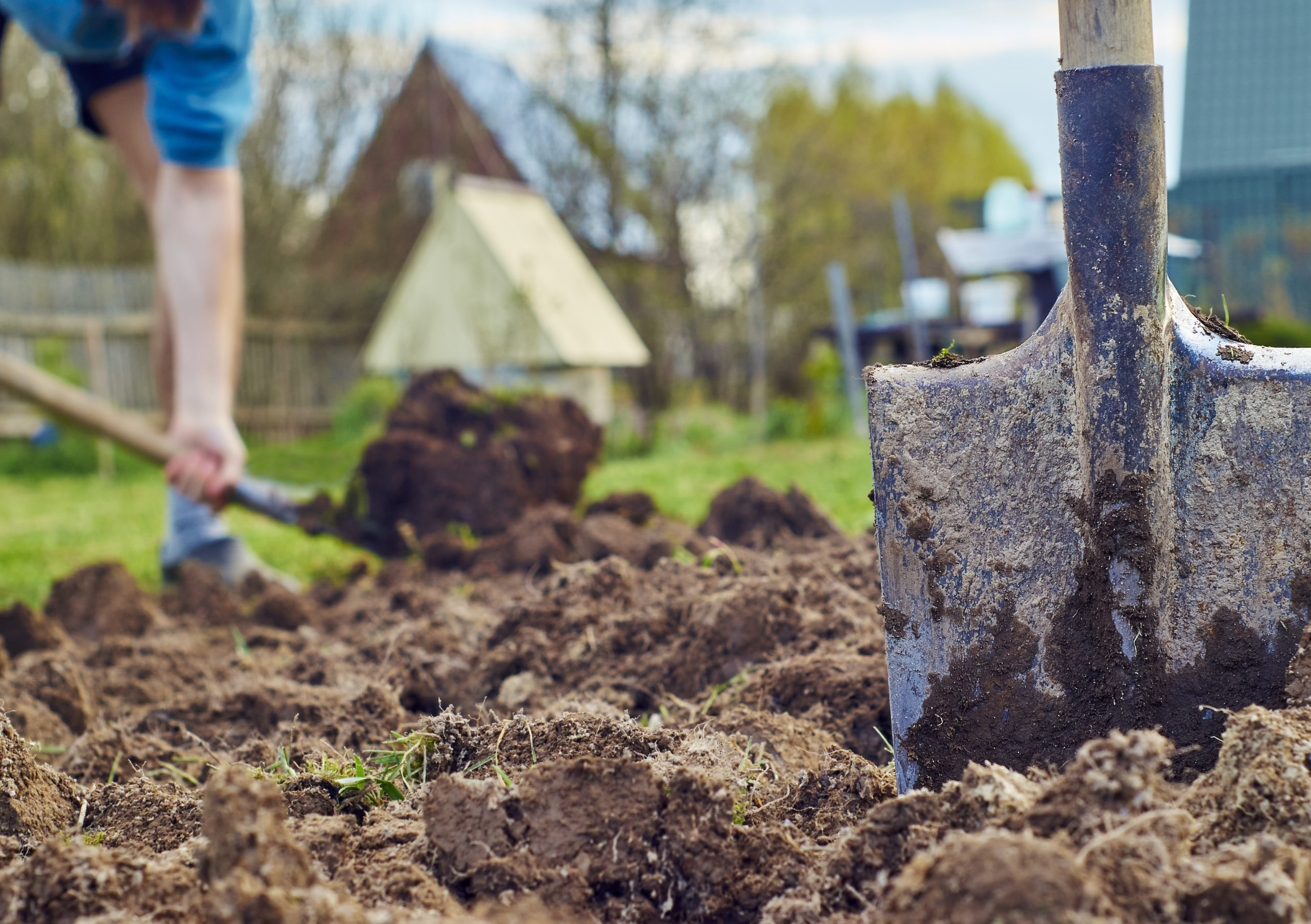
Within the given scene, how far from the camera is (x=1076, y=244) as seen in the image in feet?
4.56

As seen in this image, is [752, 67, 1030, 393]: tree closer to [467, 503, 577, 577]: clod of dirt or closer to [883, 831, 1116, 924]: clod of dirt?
[467, 503, 577, 577]: clod of dirt

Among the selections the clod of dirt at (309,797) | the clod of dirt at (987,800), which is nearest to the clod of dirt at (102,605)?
the clod of dirt at (309,797)

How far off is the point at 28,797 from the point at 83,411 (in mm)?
Result: 2821

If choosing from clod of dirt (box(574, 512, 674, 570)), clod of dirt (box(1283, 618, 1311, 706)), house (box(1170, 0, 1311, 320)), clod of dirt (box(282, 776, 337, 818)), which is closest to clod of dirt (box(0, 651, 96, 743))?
clod of dirt (box(282, 776, 337, 818))

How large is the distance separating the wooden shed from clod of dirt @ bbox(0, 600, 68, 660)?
6105 mm

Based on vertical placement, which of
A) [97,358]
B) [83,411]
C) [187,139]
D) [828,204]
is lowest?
[83,411]

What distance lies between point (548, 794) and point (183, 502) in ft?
9.70

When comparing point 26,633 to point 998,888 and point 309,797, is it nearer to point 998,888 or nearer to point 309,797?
point 309,797

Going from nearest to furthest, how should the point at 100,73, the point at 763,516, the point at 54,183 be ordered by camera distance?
the point at 763,516 < the point at 100,73 < the point at 54,183

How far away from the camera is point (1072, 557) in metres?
1.37

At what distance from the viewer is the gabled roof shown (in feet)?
29.7

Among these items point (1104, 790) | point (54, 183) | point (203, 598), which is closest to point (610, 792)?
point (1104, 790)

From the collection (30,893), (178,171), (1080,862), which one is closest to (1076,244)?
(1080,862)

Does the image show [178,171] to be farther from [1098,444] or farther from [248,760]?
[1098,444]
